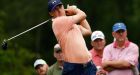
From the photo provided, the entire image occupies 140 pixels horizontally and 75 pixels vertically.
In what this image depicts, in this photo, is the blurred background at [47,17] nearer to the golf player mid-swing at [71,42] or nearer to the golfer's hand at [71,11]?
the golfer's hand at [71,11]

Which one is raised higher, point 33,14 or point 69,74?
point 33,14

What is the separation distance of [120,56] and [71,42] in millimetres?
1540

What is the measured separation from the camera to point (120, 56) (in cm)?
1900

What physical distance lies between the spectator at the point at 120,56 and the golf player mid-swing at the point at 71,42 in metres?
1.09

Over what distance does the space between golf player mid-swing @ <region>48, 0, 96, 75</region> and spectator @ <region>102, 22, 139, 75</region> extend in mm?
1087

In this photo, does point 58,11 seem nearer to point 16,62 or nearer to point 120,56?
point 120,56

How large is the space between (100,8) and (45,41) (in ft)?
7.47

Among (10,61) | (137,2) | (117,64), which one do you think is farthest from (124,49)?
(137,2)

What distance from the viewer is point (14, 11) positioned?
134 feet

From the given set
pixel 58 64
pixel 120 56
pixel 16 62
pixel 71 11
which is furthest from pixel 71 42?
pixel 16 62

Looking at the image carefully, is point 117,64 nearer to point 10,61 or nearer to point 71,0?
point 71,0

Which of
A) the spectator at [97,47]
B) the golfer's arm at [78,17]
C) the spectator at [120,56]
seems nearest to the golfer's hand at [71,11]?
the golfer's arm at [78,17]

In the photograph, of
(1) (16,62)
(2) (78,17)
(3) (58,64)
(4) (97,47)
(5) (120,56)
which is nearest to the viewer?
(2) (78,17)

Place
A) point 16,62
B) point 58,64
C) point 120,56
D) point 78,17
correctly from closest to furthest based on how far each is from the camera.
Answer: point 78,17 < point 120,56 < point 58,64 < point 16,62
